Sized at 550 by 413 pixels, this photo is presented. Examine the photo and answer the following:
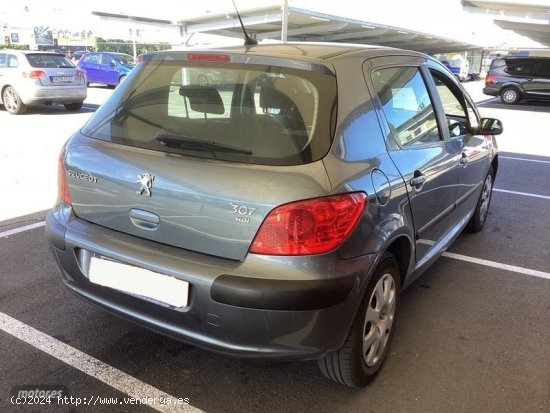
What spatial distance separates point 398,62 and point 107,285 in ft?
6.56

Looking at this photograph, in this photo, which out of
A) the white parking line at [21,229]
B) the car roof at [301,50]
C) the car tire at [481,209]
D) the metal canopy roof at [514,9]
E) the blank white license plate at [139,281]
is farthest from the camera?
the metal canopy roof at [514,9]

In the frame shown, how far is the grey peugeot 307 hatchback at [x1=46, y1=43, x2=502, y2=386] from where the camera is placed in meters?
2.04

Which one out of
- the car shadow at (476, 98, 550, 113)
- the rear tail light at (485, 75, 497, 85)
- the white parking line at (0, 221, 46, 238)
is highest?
the white parking line at (0, 221, 46, 238)

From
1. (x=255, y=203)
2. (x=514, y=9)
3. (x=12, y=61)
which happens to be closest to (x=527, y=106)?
(x=514, y=9)

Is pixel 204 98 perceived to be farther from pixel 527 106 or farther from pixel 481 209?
pixel 527 106

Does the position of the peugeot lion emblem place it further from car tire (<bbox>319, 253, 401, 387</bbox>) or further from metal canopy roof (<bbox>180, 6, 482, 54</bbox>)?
metal canopy roof (<bbox>180, 6, 482, 54</bbox>)

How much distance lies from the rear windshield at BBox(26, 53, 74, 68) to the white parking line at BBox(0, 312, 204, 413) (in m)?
10.8

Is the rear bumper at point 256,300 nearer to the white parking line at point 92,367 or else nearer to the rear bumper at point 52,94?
the white parking line at point 92,367

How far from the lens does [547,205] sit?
586 cm

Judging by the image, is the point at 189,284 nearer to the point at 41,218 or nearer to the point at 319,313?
the point at 319,313

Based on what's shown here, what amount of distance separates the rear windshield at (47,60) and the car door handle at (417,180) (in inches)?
464

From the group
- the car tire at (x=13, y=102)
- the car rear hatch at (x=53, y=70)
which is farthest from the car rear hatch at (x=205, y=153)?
the car tire at (x=13, y=102)

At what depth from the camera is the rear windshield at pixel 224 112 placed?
2.18 meters

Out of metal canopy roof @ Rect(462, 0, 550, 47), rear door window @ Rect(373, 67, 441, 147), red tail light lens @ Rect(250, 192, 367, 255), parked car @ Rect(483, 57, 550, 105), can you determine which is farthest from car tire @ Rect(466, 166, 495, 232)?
metal canopy roof @ Rect(462, 0, 550, 47)
